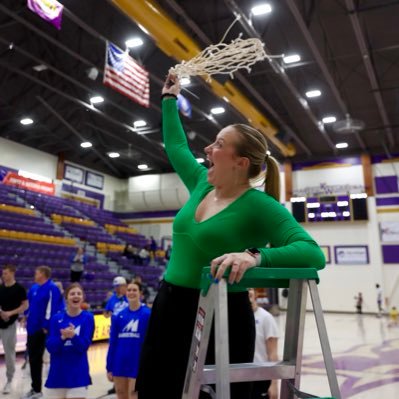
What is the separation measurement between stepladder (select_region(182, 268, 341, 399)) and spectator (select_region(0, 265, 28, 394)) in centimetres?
560

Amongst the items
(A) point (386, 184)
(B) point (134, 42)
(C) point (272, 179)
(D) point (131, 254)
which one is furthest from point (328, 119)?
(C) point (272, 179)

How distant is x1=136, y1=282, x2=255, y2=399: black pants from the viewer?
4.18ft

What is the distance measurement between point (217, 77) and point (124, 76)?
9.05 feet

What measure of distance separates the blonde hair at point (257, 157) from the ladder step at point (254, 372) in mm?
530

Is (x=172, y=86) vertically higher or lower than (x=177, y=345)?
higher

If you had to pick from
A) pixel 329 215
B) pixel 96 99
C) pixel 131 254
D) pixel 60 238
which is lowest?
pixel 131 254

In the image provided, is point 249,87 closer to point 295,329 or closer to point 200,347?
point 295,329

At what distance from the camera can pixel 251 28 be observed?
930cm

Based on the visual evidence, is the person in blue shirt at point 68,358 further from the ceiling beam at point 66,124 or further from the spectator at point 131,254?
the spectator at point 131,254

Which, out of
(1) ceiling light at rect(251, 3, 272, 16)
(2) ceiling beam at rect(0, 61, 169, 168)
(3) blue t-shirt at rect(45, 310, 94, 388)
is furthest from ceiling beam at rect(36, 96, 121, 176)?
A: (3) blue t-shirt at rect(45, 310, 94, 388)

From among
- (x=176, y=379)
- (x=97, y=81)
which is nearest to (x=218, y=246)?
(x=176, y=379)

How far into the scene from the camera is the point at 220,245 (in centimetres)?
125

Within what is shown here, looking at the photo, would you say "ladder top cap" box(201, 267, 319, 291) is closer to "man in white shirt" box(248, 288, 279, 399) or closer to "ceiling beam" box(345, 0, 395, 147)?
"man in white shirt" box(248, 288, 279, 399)

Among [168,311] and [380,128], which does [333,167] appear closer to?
[380,128]
